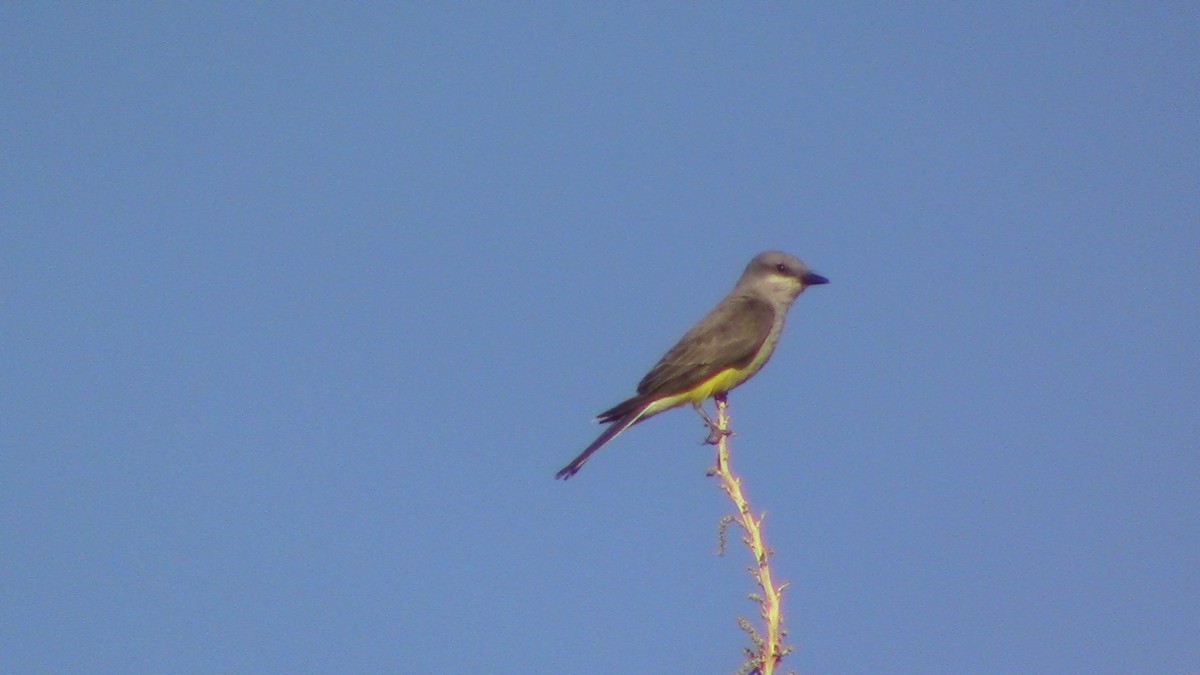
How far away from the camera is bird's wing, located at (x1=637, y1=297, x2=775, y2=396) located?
884cm

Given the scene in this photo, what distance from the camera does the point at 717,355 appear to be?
9.02 meters

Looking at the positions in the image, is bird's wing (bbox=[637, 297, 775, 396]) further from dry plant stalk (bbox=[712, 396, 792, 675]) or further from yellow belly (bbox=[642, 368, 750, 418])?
dry plant stalk (bbox=[712, 396, 792, 675])

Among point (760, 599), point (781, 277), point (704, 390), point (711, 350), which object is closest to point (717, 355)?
point (711, 350)

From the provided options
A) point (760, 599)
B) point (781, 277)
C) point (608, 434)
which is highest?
point (781, 277)

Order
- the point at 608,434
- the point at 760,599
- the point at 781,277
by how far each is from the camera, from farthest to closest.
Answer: the point at 781,277 < the point at 608,434 < the point at 760,599

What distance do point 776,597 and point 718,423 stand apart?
3.96 meters

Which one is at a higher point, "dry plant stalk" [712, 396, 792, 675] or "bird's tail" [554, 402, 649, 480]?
"bird's tail" [554, 402, 649, 480]

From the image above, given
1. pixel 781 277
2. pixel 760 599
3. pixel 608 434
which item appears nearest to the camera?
pixel 760 599

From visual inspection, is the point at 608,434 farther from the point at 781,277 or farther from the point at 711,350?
the point at 781,277

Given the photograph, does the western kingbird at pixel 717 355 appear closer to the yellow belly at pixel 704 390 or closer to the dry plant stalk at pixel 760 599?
the yellow belly at pixel 704 390

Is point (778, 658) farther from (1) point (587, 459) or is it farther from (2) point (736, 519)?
(1) point (587, 459)

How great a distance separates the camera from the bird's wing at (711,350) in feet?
29.0

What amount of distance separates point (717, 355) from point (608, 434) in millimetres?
1179

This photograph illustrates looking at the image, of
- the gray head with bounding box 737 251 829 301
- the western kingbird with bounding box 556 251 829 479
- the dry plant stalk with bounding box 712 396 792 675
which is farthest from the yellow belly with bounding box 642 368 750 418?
the dry plant stalk with bounding box 712 396 792 675
